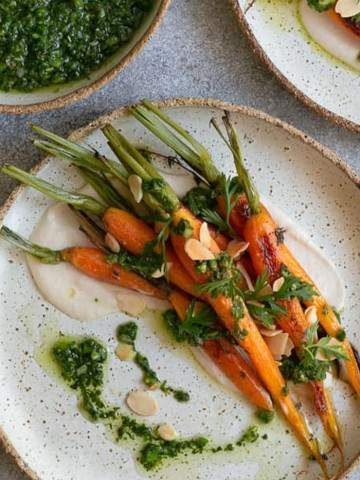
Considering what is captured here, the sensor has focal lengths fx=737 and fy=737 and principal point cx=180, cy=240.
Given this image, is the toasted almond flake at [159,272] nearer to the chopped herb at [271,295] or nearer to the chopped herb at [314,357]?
the chopped herb at [271,295]

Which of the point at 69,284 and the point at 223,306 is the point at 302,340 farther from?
the point at 69,284

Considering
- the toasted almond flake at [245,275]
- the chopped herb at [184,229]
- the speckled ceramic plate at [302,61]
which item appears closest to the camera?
the chopped herb at [184,229]

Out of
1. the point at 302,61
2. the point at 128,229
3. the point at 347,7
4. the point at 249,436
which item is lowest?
the point at 249,436

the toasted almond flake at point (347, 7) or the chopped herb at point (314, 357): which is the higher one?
the toasted almond flake at point (347, 7)

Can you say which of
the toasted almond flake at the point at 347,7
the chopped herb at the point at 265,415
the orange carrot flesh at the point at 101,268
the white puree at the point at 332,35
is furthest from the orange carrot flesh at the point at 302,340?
the toasted almond flake at the point at 347,7

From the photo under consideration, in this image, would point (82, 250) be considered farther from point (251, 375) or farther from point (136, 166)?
point (251, 375)

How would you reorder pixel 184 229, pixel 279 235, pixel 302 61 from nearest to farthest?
pixel 184 229, pixel 279 235, pixel 302 61

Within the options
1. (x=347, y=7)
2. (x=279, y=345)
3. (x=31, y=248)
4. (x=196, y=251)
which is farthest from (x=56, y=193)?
(x=347, y=7)

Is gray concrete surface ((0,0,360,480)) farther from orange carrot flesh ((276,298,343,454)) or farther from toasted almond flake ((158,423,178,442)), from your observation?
toasted almond flake ((158,423,178,442))
